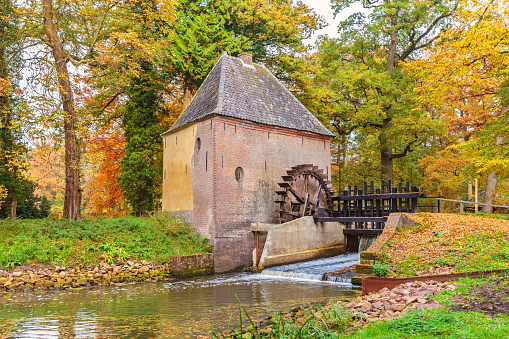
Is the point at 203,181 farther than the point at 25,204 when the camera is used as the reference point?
No

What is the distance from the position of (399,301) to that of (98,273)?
836 centimetres

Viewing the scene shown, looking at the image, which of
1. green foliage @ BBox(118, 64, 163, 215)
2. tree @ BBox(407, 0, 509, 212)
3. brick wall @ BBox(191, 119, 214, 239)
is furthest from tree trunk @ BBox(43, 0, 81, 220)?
tree @ BBox(407, 0, 509, 212)

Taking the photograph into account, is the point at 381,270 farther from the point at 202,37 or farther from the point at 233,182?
the point at 202,37

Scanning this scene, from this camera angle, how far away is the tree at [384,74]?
19812 millimetres

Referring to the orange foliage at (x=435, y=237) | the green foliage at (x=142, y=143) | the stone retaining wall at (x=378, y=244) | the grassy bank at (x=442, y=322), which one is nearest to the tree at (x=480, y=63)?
the orange foliage at (x=435, y=237)

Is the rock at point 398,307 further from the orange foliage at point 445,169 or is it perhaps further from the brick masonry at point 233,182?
the orange foliage at point 445,169

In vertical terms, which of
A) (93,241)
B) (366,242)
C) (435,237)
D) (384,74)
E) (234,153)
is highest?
(384,74)

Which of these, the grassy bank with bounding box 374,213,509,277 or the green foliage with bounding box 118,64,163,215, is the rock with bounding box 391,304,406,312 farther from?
the green foliage with bounding box 118,64,163,215

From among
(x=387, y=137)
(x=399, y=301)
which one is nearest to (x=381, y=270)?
(x=399, y=301)

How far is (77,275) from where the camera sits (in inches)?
401

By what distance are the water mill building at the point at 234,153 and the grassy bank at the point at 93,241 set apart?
3.28 feet

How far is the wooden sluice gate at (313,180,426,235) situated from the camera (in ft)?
41.8

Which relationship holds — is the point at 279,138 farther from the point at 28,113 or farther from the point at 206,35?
the point at 28,113

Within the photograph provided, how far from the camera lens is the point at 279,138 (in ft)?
50.1
